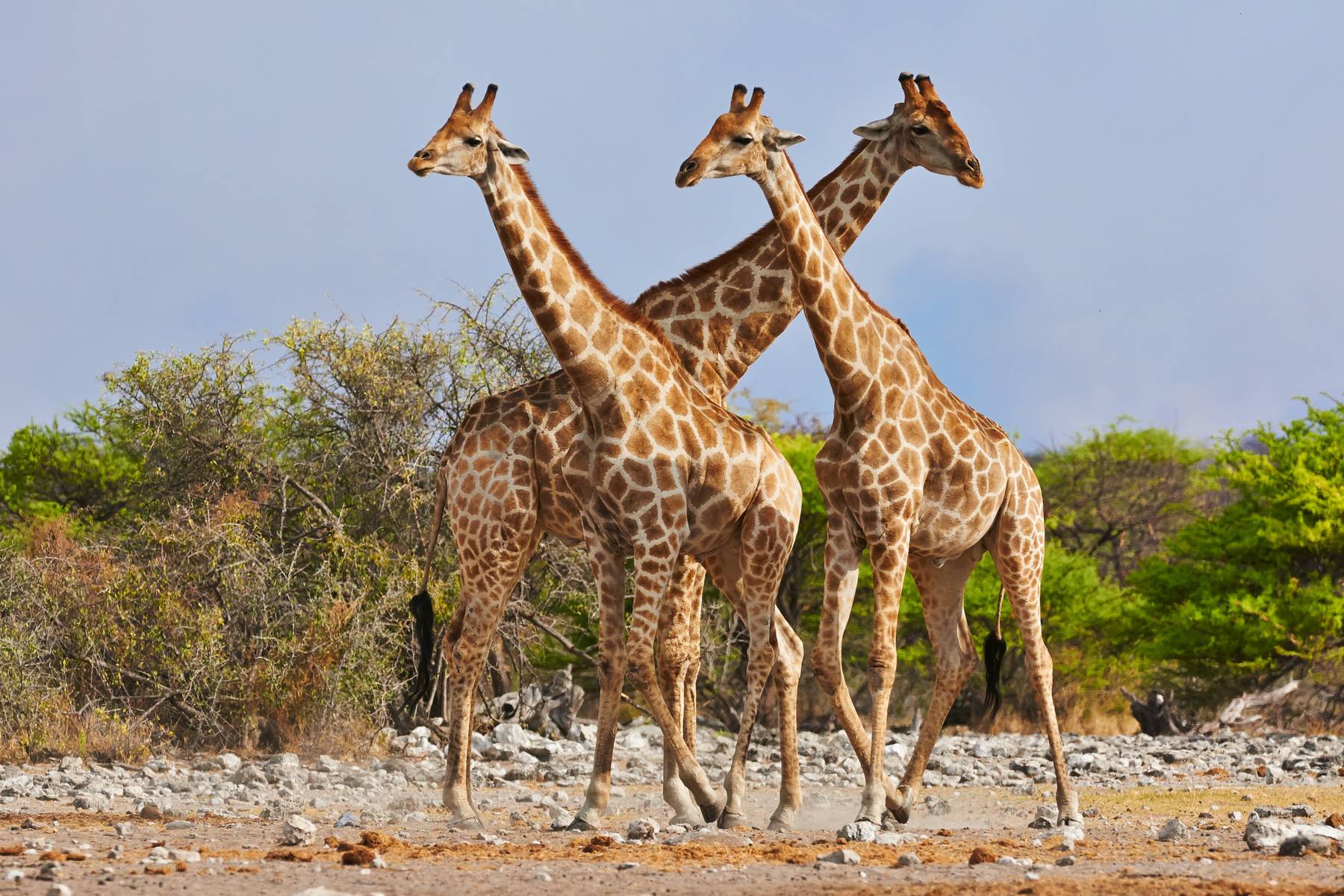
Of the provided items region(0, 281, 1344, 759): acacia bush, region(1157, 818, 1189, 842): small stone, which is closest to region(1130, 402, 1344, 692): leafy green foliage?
region(0, 281, 1344, 759): acacia bush

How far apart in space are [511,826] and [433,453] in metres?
7.69

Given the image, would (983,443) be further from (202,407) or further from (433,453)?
(202,407)

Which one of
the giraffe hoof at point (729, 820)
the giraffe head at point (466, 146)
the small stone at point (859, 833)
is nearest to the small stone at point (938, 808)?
the giraffe hoof at point (729, 820)

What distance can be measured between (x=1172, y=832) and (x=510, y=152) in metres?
5.12

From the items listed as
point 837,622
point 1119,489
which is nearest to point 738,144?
point 837,622

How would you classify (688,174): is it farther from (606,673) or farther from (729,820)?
(729,820)

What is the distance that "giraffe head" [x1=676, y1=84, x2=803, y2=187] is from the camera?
767cm

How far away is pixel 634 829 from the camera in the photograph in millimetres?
7246

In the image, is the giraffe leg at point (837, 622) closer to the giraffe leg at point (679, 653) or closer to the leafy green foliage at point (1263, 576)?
the giraffe leg at point (679, 653)

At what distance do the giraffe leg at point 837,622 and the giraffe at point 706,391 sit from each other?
87 cm

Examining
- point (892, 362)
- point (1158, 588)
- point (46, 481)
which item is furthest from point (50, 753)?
point (1158, 588)

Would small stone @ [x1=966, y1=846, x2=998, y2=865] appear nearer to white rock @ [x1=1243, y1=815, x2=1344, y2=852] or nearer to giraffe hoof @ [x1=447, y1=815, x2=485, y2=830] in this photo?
white rock @ [x1=1243, y1=815, x2=1344, y2=852]

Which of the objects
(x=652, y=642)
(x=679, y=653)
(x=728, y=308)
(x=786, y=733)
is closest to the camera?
(x=652, y=642)

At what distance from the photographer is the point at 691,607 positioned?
8578 mm
